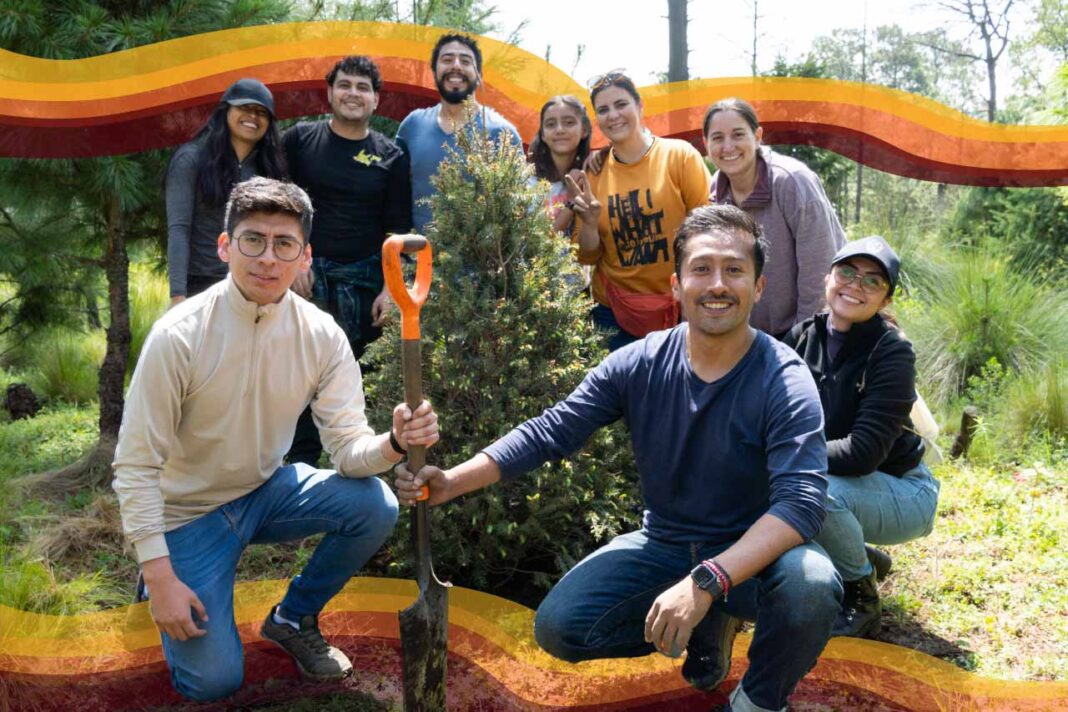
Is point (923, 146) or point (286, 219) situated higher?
point (923, 146)

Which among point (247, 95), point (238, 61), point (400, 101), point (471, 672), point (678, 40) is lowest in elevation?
point (471, 672)

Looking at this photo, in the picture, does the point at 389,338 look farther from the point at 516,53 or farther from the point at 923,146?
the point at 923,146

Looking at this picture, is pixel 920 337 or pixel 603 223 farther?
pixel 920 337

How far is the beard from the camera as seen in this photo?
408 cm

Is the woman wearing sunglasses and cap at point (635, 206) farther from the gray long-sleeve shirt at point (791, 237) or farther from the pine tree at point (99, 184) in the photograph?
the pine tree at point (99, 184)

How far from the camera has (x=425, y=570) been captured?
2.65m

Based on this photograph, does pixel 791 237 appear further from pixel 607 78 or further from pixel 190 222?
pixel 190 222

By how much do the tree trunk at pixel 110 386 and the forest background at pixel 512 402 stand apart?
0.05 feet

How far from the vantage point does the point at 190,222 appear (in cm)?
390

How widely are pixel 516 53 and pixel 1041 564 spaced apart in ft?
12.8

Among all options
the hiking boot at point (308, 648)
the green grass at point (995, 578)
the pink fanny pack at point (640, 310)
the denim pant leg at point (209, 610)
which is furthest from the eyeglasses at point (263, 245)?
the green grass at point (995, 578)

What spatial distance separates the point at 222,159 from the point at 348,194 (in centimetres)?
55

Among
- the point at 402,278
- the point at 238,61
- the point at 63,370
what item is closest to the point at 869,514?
the point at 402,278

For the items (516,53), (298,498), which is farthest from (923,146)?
(298,498)
